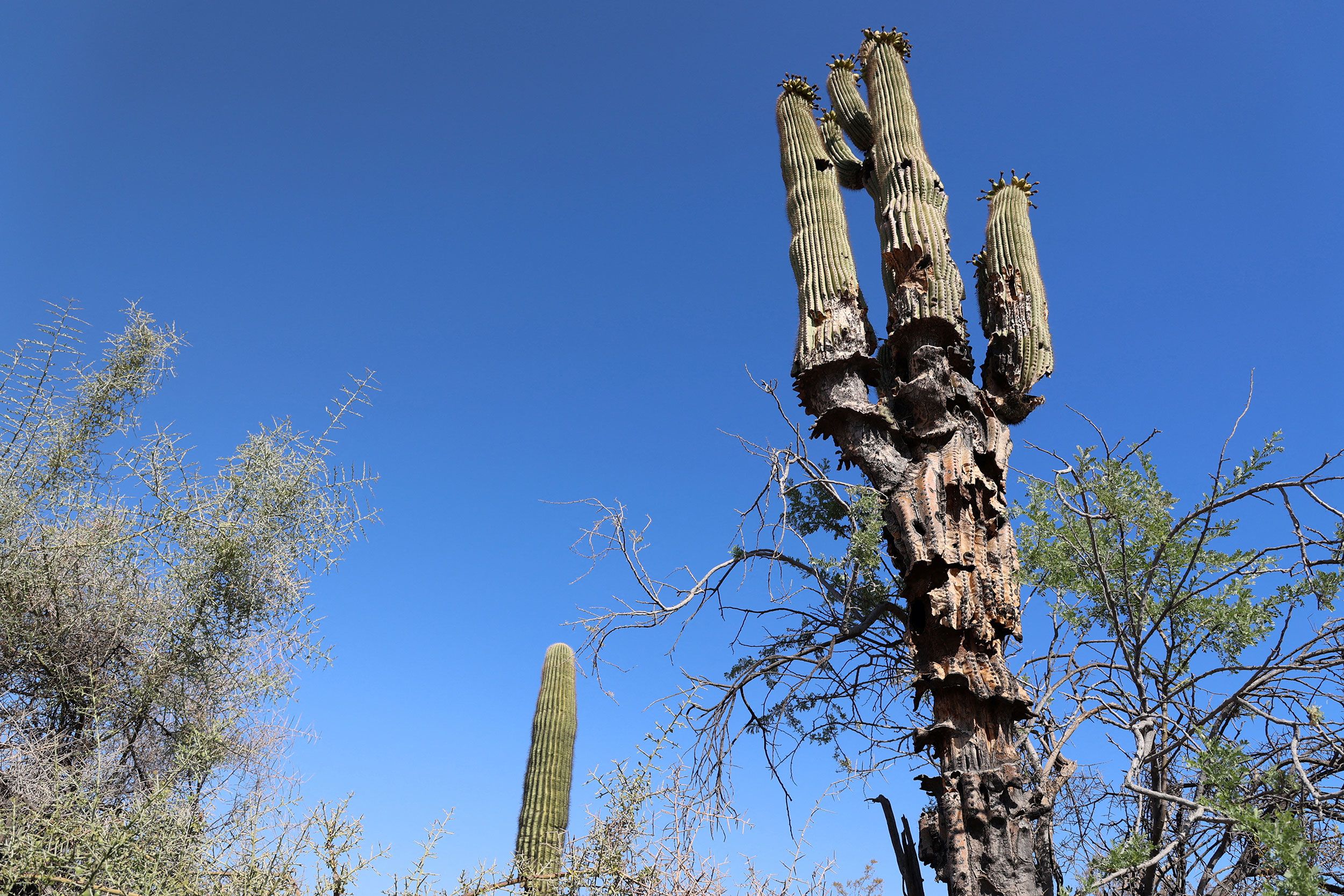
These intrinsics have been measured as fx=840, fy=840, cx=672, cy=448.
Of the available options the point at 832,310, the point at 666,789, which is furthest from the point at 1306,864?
the point at 832,310

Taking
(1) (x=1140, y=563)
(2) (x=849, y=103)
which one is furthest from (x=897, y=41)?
(1) (x=1140, y=563)

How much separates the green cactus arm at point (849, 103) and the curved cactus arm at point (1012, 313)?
3.27ft

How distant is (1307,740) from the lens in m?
3.20

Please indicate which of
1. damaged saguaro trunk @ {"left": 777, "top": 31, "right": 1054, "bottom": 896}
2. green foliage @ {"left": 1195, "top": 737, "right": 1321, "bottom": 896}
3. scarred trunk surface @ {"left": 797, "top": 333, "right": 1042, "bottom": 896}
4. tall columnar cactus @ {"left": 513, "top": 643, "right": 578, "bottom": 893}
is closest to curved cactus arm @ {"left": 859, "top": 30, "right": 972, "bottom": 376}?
damaged saguaro trunk @ {"left": 777, "top": 31, "right": 1054, "bottom": 896}

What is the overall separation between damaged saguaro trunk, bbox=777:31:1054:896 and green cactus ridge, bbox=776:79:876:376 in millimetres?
10

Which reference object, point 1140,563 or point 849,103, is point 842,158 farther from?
point 1140,563

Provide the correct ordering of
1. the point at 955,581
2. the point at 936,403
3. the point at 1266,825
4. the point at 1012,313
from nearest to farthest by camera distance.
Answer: the point at 1266,825 < the point at 955,581 < the point at 936,403 < the point at 1012,313

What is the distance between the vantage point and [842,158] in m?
5.12

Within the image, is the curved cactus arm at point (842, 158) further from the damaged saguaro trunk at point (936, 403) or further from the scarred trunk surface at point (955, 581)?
the scarred trunk surface at point (955, 581)

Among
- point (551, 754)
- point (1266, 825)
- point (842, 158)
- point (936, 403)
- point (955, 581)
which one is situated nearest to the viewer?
point (1266, 825)

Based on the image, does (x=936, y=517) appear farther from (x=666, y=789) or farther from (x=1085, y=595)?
(x=666, y=789)

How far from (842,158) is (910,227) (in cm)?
100

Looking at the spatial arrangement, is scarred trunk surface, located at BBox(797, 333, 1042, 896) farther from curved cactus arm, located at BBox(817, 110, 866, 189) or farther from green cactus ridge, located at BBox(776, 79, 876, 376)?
curved cactus arm, located at BBox(817, 110, 866, 189)

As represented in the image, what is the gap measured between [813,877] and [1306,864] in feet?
5.27
